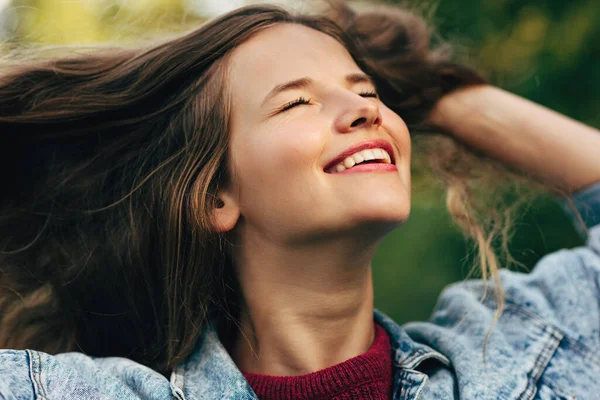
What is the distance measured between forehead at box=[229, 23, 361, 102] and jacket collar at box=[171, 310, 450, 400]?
30.2 inches

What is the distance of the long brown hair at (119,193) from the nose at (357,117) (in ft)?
1.23

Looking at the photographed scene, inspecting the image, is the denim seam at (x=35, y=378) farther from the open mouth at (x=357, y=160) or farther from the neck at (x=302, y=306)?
the open mouth at (x=357, y=160)

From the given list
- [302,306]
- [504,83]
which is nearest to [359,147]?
[302,306]

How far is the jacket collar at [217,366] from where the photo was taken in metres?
1.80

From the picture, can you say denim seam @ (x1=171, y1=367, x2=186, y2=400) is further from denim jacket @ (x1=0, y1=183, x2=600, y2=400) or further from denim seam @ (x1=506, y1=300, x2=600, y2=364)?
denim seam @ (x1=506, y1=300, x2=600, y2=364)

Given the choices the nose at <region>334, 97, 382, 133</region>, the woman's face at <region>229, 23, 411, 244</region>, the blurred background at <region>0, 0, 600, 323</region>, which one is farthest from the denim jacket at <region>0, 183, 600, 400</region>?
the blurred background at <region>0, 0, 600, 323</region>

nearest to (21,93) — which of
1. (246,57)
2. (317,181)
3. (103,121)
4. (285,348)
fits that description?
(103,121)

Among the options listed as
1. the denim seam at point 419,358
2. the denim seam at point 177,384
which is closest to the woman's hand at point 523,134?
the denim seam at point 419,358

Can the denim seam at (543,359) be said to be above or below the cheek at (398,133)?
below

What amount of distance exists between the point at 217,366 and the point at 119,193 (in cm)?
65

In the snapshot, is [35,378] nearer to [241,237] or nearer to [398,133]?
[241,237]

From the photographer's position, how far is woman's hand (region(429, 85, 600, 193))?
7.49 ft

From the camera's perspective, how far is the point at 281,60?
1908 millimetres

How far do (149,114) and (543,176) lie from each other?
1.42 meters
